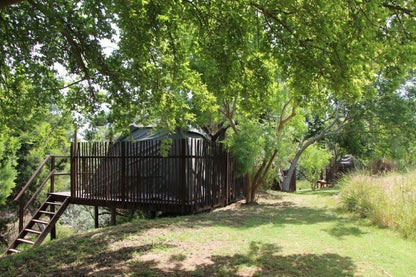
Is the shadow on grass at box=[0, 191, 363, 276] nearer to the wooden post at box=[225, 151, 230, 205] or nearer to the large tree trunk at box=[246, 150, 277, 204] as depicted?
the wooden post at box=[225, 151, 230, 205]

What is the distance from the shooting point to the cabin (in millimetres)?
9391

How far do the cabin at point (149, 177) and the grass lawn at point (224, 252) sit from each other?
4.81ft

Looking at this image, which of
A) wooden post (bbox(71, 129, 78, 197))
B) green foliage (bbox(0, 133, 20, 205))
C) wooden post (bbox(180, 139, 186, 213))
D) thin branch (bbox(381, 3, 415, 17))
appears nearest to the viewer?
thin branch (bbox(381, 3, 415, 17))

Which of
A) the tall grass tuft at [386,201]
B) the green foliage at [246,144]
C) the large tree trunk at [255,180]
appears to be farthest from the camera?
the large tree trunk at [255,180]

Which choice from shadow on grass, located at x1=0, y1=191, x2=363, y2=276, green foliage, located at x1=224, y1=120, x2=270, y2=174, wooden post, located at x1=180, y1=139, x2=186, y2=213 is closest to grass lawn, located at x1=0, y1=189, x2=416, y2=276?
shadow on grass, located at x1=0, y1=191, x2=363, y2=276

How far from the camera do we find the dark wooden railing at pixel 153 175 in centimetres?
938

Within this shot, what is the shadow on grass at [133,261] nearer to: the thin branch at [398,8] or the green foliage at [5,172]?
the thin branch at [398,8]

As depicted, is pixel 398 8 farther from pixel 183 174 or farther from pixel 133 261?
pixel 183 174

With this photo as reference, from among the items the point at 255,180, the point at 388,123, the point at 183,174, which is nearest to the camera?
the point at 183,174

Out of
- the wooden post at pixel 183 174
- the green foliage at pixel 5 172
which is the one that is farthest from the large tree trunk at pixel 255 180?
the green foliage at pixel 5 172

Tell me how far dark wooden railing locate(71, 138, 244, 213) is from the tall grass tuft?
392cm

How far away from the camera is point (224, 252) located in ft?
18.4

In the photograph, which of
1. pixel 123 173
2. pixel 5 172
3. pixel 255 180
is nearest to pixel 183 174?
pixel 123 173

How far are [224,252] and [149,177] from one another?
4.82 metres
